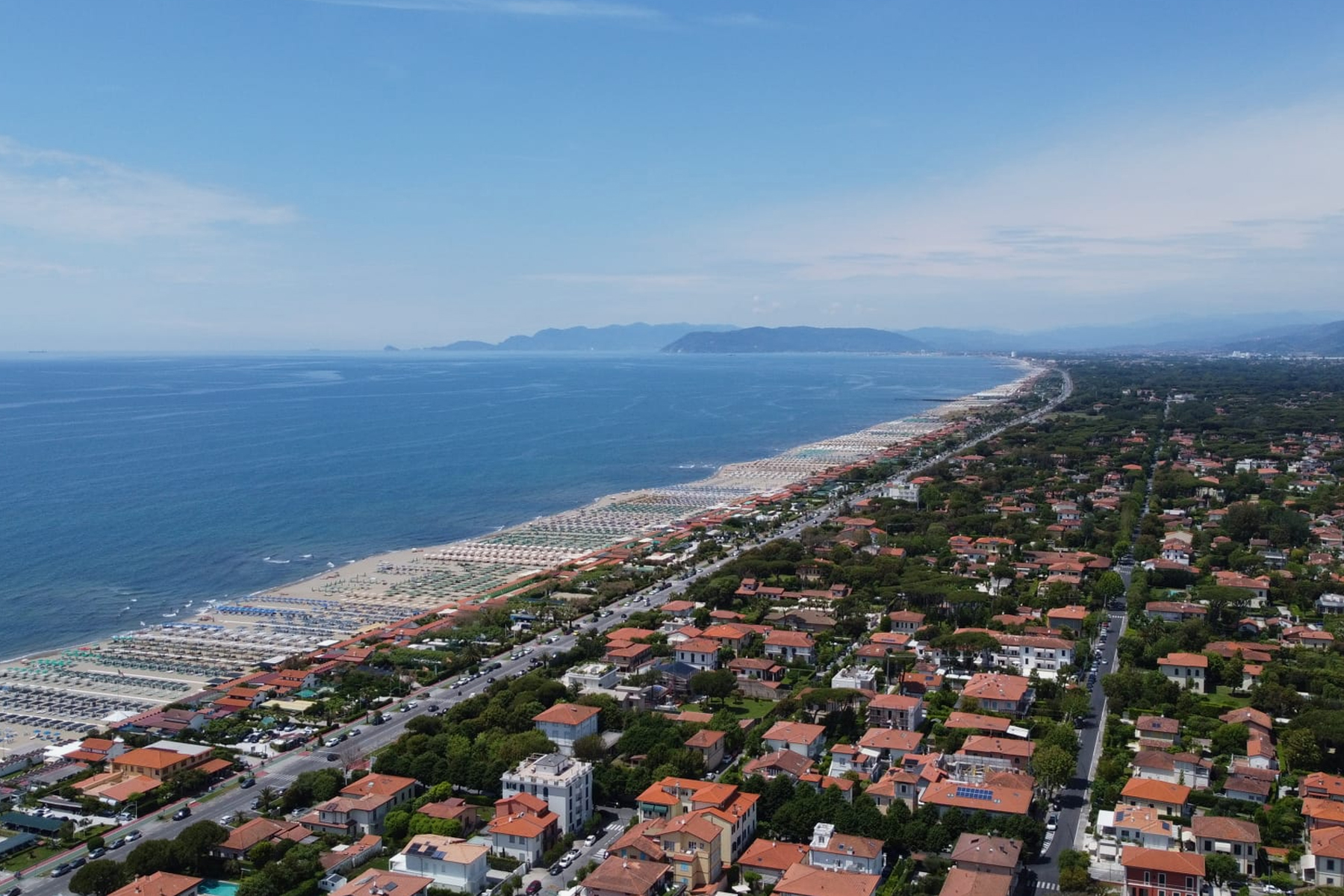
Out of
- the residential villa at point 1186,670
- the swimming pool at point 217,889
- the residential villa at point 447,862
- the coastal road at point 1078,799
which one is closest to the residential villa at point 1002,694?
the coastal road at point 1078,799

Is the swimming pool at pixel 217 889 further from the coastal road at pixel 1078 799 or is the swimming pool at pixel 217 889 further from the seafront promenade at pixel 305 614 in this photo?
the coastal road at pixel 1078 799

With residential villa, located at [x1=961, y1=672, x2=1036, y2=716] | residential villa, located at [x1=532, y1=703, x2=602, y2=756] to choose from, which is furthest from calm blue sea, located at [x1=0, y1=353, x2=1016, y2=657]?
residential villa, located at [x1=961, y1=672, x2=1036, y2=716]

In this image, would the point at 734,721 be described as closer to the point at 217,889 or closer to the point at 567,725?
the point at 567,725

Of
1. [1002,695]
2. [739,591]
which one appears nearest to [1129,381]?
[739,591]

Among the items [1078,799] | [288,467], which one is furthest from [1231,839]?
[288,467]

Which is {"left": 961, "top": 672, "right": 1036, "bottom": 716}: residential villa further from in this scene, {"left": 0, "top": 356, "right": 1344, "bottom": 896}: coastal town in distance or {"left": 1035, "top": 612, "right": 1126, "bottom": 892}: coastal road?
{"left": 1035, "top": 612, "right": 1126, "bottom": 892}: coastal road
